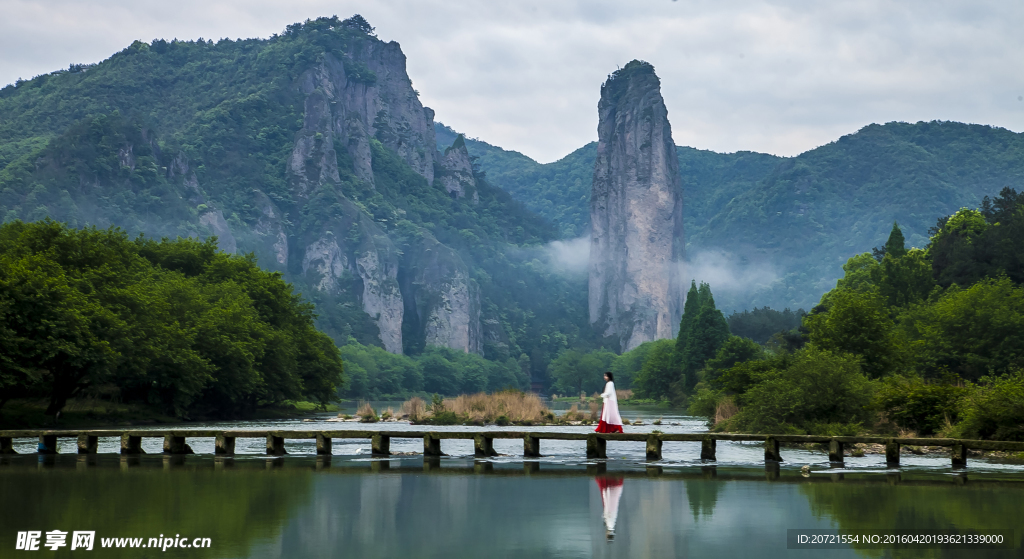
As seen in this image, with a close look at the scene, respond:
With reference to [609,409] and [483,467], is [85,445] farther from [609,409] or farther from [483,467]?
[609,409]

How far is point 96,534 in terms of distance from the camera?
13867 millimetres

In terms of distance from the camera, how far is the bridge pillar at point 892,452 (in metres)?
27.6

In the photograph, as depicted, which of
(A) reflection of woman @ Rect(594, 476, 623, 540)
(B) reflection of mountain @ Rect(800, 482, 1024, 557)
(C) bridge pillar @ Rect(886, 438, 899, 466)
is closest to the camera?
(B) reflection of mountain @ Rect(800, 482, 1024, 557)

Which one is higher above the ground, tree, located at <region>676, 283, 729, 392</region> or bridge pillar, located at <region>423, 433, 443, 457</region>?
tree, located at <region>676, 283, 729, 392</region>

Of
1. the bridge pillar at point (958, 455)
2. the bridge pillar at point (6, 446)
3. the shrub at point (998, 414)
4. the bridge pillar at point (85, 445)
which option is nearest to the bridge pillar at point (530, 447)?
the bridge pillar at point (958, 455)

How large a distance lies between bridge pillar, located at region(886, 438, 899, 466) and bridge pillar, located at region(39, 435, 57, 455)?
23078mm

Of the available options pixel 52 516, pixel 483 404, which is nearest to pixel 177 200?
pixel 483 404

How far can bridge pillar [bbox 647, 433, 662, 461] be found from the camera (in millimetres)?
29125

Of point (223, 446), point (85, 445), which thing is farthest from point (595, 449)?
point (85, 445)

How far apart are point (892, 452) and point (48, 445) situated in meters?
23.4

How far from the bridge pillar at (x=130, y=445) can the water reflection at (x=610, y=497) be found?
46.2ft

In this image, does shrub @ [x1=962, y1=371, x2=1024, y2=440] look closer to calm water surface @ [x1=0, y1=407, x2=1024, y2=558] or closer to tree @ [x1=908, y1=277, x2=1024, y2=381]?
calm water surface @ [x1=0, y1=407, x2=1024, y2=558]

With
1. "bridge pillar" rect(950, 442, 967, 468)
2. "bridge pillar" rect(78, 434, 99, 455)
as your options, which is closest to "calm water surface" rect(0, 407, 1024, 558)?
"bridge pillar" rect(950, 442, 967, 468)

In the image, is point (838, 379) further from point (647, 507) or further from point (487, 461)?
point (647, 507)
